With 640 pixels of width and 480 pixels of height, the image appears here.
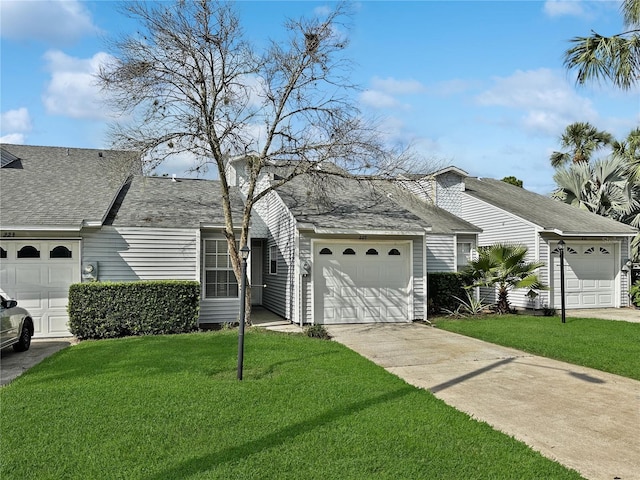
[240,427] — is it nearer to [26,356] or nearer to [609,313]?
[26,356]

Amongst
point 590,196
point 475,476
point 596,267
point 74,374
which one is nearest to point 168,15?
point 74,374

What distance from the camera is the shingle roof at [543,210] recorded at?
15.9m

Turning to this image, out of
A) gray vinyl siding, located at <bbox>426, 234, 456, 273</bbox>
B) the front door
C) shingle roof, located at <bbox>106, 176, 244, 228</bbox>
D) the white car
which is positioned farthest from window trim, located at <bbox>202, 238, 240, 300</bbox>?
gray vinyl siding, located at <bbox>426, 234, 456, 273</bbox>

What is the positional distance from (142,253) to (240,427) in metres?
7.92

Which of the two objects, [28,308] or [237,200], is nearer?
[28,308]

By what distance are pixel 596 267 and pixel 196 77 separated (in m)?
14.7

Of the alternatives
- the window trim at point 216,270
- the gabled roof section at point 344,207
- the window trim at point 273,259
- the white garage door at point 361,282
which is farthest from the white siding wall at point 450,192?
the window trim at point 216,270

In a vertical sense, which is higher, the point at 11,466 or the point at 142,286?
the point at 142,286

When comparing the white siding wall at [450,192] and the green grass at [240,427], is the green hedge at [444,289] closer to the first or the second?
the white siding wall at [450,192]

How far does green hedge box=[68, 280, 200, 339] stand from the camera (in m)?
10.1

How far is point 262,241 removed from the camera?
53.1 ft

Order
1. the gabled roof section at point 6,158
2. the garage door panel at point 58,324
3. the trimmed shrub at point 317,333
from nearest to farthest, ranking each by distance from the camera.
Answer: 1. the trimmed shrub at point 317,333
2. the garage door panel at point 58,324
3. the gabled roof section at point 6,158

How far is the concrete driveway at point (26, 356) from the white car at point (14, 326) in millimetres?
212

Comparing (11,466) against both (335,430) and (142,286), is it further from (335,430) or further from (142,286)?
(142,286)
